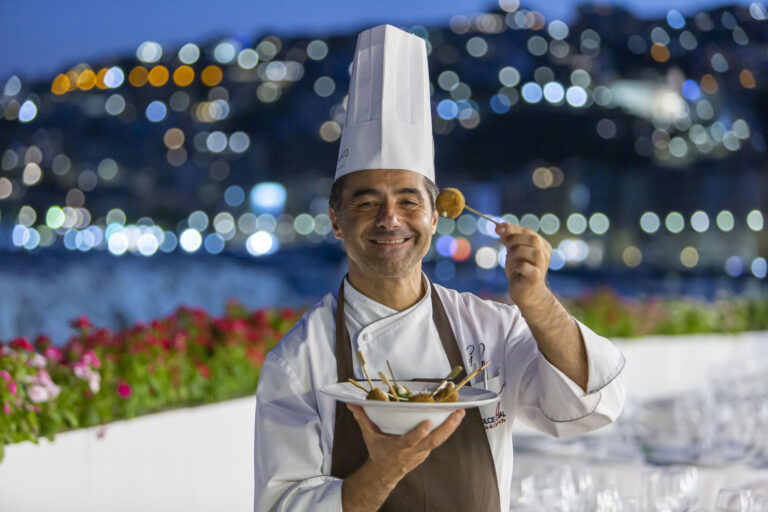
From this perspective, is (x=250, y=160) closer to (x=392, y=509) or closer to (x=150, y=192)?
(x=150, y=192)

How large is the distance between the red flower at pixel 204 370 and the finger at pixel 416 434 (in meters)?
3.63

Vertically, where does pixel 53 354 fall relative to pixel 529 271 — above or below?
below

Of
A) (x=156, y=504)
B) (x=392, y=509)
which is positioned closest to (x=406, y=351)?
(x=392, y=509)

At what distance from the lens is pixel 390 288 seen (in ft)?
6.18

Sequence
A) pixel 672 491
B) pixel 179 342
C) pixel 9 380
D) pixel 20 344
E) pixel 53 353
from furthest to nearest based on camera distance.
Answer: pixel 179 342 → pixel 53 353 → pixel 20 344 → pixel 9 380 → pixel 672 491

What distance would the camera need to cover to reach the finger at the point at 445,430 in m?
1.47

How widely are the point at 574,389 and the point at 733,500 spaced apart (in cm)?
148

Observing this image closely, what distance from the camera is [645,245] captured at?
47844 millimetres

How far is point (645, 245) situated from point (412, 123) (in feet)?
157

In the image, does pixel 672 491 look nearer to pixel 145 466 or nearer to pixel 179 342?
pixel 145 466

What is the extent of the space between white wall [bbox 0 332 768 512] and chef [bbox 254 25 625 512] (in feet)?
7.13

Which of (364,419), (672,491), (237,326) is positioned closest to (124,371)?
(237,326)

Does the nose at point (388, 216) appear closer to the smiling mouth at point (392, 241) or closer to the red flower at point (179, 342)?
the smiling mouth at point (392, 241)

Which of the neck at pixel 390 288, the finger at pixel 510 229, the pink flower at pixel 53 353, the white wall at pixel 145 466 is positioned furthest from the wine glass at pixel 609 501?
the pink flower at pixel 53 353
